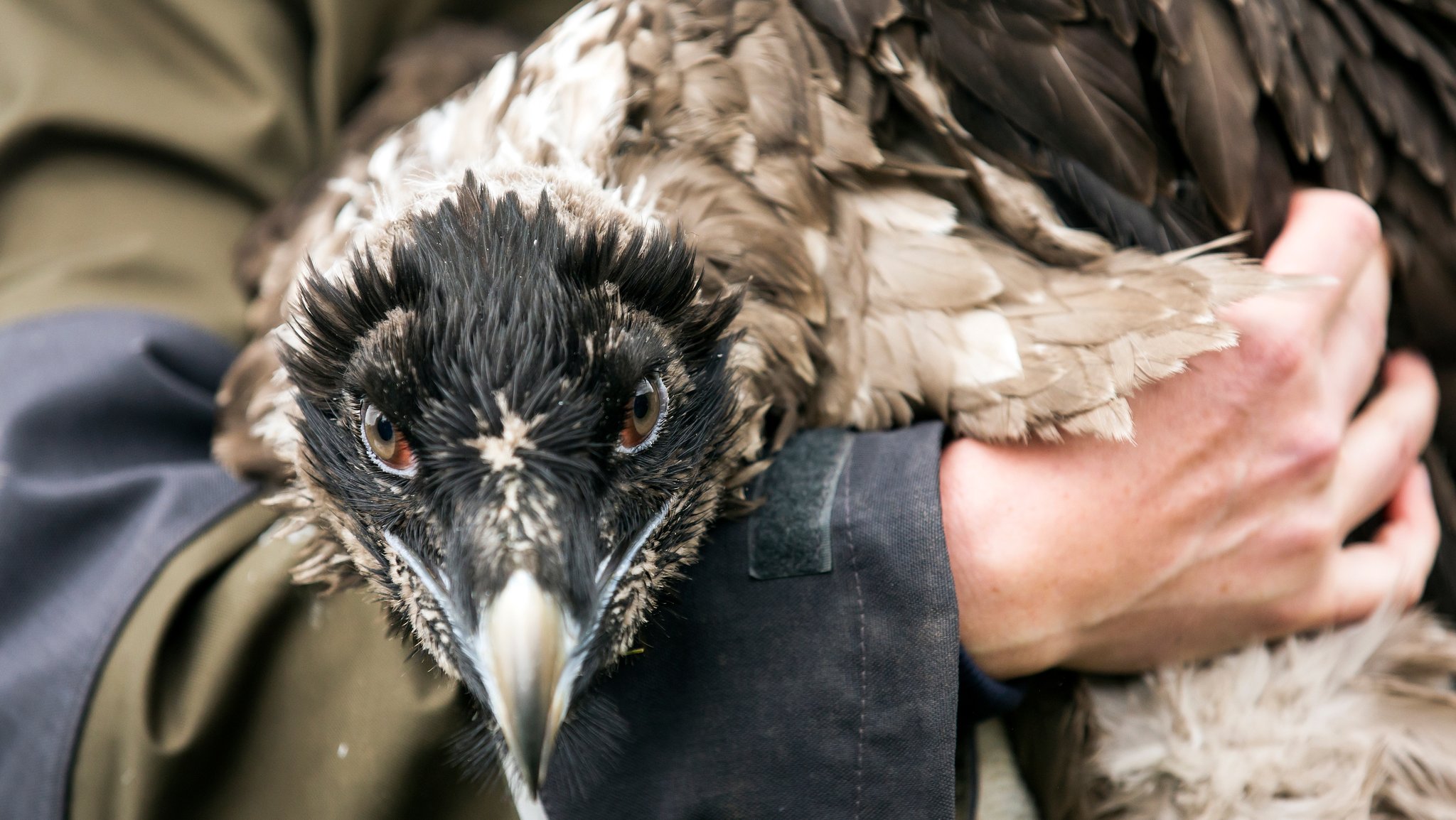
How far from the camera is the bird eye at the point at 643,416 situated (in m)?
1.10

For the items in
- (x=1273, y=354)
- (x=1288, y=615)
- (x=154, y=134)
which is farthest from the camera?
(x=154, y=134)

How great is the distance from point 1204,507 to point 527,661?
910 mm

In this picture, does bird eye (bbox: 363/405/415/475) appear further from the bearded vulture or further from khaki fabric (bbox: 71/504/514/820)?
khaki fabric (bbox: 71/504/514/820)

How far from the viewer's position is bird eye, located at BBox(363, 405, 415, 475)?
108 centimetres

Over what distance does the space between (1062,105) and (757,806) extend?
41.1 inches

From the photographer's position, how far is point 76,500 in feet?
4.73

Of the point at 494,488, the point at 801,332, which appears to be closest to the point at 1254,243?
the point at 801,332

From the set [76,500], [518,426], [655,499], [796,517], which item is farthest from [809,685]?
[76,500]

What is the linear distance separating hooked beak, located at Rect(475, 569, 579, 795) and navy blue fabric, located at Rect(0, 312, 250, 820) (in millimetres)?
684

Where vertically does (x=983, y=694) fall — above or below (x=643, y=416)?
below

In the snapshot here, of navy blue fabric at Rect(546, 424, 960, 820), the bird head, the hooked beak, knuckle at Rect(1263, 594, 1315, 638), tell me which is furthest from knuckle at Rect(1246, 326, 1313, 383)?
the hooked beak

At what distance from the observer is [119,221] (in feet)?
6.37

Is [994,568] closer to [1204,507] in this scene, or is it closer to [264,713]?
[1204,507]

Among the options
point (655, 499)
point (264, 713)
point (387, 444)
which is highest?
point (387, 444)
